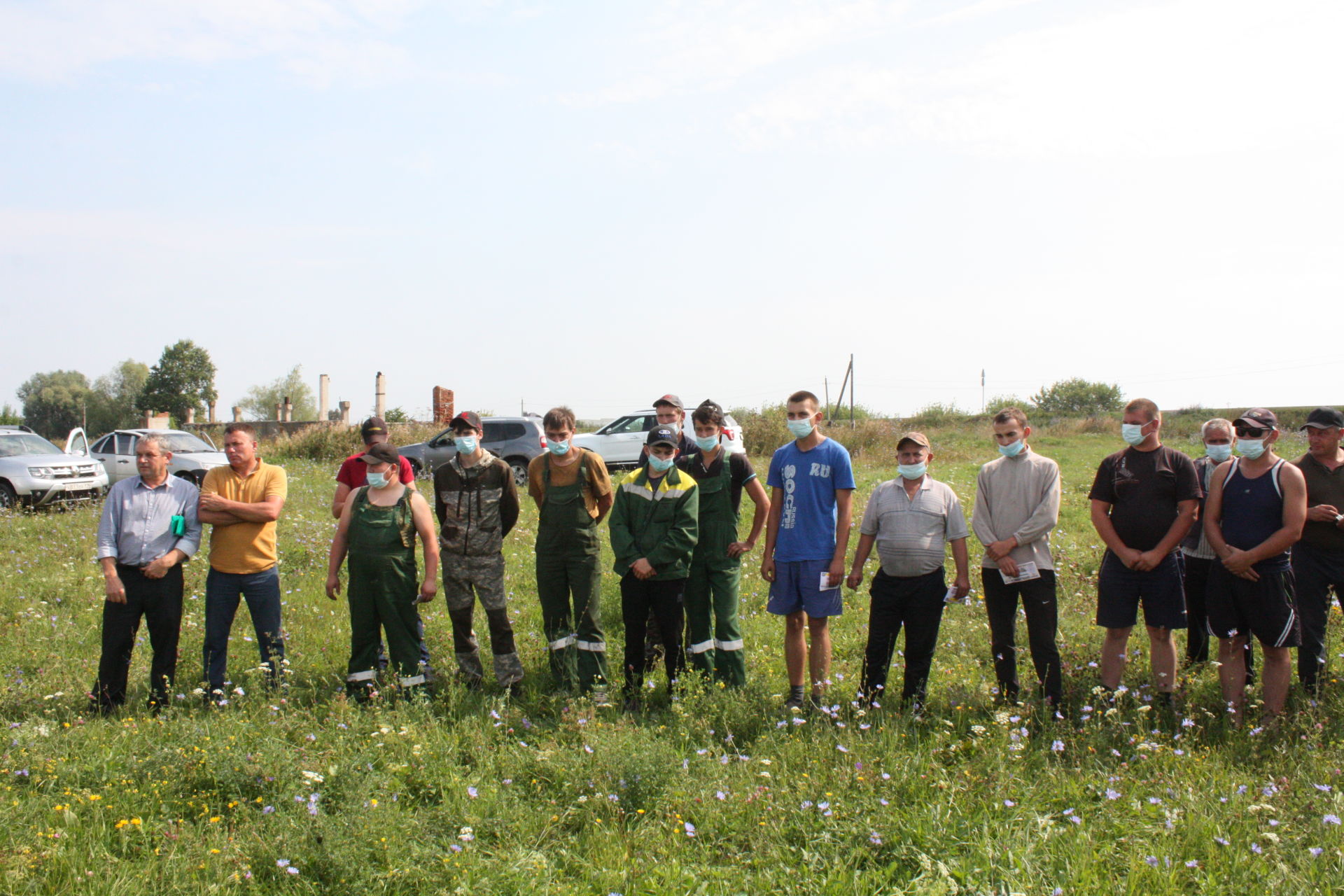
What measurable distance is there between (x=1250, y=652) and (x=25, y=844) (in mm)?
7156

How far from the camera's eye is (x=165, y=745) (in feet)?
14.2

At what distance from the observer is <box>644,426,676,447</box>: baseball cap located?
542 centimetres

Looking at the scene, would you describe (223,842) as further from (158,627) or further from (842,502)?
(842,502)

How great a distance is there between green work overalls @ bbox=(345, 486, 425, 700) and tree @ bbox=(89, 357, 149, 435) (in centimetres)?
8386

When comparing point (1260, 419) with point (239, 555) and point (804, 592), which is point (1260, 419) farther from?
point (239, 555)

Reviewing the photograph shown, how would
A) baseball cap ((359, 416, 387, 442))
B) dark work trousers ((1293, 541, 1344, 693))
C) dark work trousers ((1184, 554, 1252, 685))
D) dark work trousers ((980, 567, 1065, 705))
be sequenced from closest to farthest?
dark work trousers ((980, 567, 1065, 705)) → dark work trousers ((1293, 541, 1344, 693)) → dark work trousers ((1184, 554, 1252, 685)) → baseball cap ((359, 416, 387, 442))

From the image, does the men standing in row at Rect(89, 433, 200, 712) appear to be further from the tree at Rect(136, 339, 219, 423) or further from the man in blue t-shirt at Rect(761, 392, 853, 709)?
the tree at Rect(136, 339, 219, 423)

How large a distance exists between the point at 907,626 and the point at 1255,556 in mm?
1984

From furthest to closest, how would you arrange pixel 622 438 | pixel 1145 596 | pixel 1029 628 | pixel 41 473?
pixel 622 438 < pixel 41 473 < pixel 1145 596 < pixel 1029 628

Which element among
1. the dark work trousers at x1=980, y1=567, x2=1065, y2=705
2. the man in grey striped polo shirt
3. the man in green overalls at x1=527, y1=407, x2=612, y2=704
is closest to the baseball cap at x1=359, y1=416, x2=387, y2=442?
the man in green overalls at x1=527, y1=407, x2=612, y2=704

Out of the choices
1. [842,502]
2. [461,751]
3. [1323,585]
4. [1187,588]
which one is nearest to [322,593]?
[461,751]

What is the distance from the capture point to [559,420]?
5.72 meters

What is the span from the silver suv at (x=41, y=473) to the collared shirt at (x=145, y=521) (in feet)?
35.2

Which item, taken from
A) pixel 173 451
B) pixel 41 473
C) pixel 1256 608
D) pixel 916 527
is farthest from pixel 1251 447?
pixel 173 451
